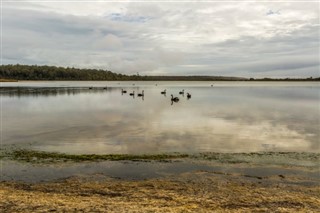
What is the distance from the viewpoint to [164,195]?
44.3ft

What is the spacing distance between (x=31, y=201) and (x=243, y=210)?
7.61 metres

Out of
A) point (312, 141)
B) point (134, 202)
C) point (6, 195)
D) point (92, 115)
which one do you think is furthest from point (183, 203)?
point (92, 115)

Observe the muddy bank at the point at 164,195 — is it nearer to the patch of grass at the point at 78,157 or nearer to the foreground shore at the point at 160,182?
the foreground shore at the point at 160,182

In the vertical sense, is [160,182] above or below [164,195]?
below

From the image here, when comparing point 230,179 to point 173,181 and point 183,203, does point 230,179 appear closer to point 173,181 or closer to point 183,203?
point 173,181

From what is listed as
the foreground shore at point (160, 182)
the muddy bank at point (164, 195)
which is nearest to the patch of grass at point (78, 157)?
the foreground shore at point (160, 182)

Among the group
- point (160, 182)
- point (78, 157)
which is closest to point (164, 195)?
point (160, 182)

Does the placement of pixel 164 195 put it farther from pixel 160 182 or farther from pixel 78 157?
pixel 78 157

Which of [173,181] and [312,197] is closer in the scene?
[312,197]

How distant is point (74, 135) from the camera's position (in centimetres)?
2950

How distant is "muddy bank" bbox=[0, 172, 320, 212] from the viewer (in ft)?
37.9

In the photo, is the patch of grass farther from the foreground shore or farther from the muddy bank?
the muddy bank

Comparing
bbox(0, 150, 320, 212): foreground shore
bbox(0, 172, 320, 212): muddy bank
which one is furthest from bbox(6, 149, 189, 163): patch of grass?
bbox(0, 172, 320, 212): muddy bank

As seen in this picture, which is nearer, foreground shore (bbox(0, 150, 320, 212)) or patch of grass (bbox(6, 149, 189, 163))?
foreground shore (bbox(0, 150, 320, 212))
